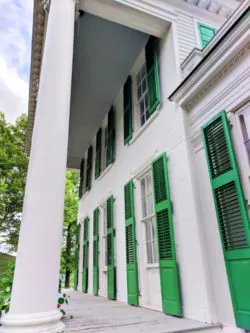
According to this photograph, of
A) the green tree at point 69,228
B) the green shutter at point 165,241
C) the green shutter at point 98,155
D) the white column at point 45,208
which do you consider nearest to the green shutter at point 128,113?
the green shutter at point 165,241

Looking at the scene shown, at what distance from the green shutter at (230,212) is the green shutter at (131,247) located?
7.84 feet

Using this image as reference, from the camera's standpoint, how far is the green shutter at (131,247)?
189 inches

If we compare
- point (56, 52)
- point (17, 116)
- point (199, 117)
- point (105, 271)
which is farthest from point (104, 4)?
point (17, 116)

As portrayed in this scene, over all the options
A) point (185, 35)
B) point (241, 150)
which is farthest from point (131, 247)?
point (185, 35)

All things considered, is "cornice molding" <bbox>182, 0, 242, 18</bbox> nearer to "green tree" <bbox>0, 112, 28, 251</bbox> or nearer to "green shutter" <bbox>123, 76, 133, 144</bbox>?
"green shutter" <bbox>123, 76, 133, 144</bbox>

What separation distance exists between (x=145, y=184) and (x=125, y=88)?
3072 mm

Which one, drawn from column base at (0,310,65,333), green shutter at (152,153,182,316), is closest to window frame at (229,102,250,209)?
green shutter at (152,153,182,316)

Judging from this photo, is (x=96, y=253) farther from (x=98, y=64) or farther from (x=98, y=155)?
(x=98, y=64)

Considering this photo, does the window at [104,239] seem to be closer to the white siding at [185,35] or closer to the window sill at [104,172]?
the window sill at [104,172]

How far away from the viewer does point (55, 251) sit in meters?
2.44

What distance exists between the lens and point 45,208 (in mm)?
2553

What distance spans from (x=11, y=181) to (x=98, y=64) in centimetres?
788

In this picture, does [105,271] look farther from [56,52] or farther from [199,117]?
[56,52]

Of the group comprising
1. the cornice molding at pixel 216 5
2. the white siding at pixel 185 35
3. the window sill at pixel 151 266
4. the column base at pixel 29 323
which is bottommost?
the column base at pixel 29 323
